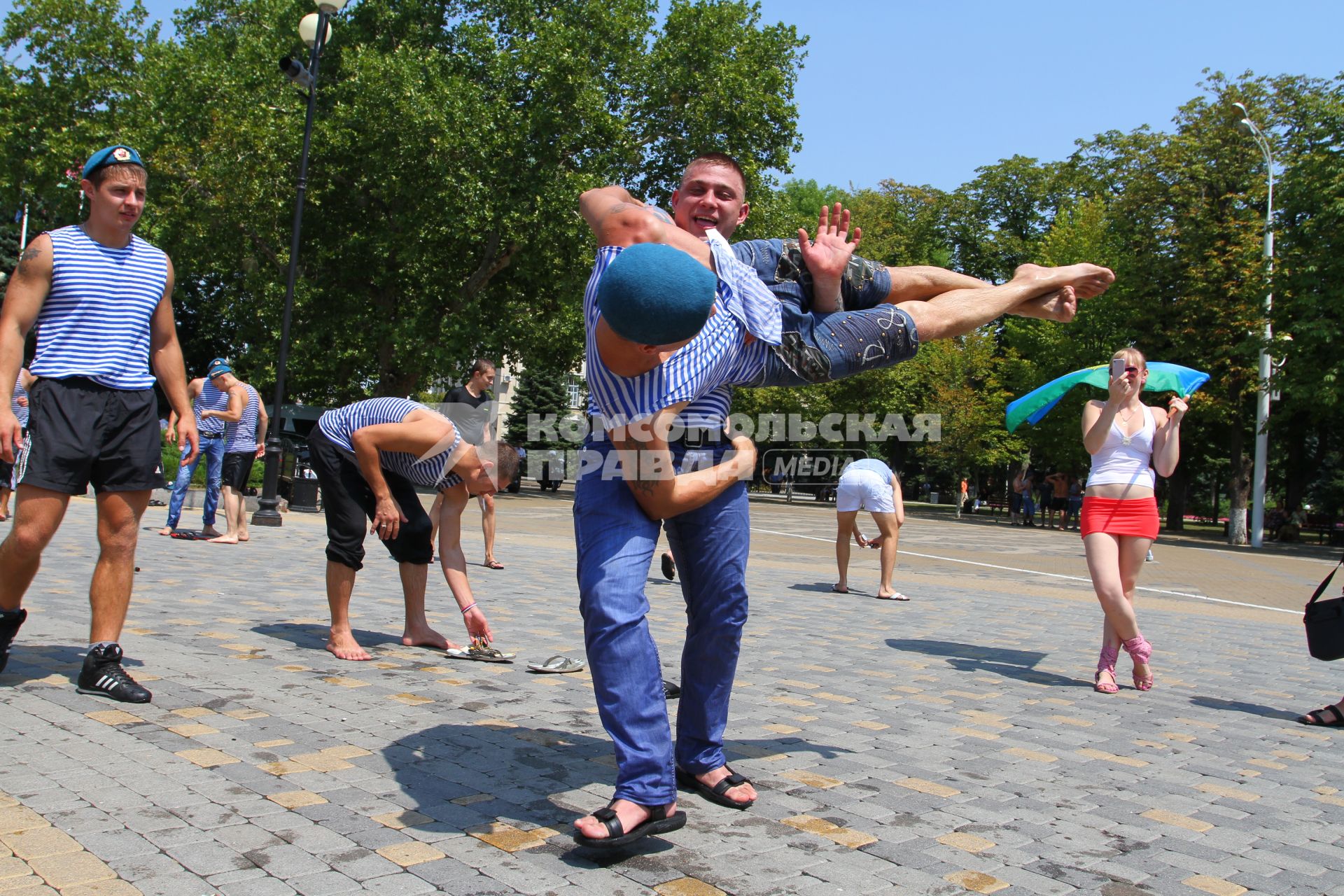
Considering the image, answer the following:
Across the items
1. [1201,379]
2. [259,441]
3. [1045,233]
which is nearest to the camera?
[1201,379]

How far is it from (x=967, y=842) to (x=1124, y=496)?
3.72m

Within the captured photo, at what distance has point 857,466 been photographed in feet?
36.1

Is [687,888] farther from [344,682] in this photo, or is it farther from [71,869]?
[344,682]

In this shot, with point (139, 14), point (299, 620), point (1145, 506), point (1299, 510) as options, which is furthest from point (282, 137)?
point (1299, 510)

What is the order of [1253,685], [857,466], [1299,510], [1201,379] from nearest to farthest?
1. [1253,685]
2. [1201,379]
3. [857,466]
4. [1299,510]

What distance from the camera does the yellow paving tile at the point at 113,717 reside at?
12.7ft

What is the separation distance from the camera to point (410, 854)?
2.77m

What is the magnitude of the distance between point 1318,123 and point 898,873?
3399 centimetres

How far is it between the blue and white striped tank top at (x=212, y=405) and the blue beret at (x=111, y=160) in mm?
7677

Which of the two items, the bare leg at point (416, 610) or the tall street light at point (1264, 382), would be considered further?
the tall street light at point (1264, 382)

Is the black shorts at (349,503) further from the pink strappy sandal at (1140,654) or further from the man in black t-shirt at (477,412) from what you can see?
the pink strappy sandal at (1140,654)

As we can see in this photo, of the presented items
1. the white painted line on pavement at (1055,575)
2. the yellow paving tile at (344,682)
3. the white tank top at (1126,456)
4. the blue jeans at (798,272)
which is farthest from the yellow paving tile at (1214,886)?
the white painted line on pavement at (1055,575)

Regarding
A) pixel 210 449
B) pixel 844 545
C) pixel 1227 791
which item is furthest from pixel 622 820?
pixel 210 449

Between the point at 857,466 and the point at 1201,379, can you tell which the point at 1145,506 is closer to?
the point at 1201,379
